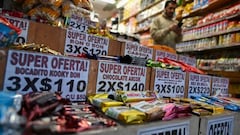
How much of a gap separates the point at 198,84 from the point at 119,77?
70 centimetres

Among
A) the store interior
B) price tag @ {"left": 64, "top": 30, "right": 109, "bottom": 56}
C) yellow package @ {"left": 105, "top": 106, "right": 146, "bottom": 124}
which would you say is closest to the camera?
the store interior

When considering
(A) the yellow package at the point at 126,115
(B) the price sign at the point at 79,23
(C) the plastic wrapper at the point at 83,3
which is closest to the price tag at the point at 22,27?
(B) the price sign at the point at 79,23

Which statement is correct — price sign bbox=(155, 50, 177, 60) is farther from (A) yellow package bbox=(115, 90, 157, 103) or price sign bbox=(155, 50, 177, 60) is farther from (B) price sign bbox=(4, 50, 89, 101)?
(B) price sign bbox=(4, 50, 89, 101)

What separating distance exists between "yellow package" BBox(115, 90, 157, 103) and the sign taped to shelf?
198 mm

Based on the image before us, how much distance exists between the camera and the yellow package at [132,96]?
39.6 inches

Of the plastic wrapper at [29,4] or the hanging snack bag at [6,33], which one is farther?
the plastic wrapper at [29,4]

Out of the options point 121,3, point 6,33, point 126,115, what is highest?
point 121,3

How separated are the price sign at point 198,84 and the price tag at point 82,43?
63 centimetres

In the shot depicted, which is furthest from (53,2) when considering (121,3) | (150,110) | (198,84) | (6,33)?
(121,3)

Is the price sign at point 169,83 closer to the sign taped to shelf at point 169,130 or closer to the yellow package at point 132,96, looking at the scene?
the yellow package at point 132,96

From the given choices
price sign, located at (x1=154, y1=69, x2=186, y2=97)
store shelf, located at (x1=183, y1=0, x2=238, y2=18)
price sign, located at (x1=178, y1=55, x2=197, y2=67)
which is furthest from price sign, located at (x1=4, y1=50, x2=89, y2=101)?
store shelf, located at (x1=183, y1=0, x2=238, y2=18)

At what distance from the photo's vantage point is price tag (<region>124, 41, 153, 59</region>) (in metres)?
1.58

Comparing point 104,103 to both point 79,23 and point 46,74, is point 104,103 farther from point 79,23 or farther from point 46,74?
point 79,23

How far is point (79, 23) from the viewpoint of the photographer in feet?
4.89
